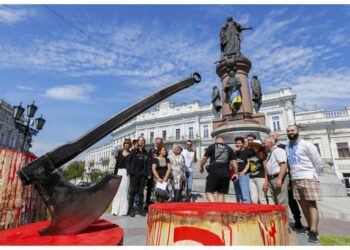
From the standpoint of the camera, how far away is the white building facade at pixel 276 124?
26.5 metres

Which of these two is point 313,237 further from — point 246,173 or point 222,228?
point 222,228

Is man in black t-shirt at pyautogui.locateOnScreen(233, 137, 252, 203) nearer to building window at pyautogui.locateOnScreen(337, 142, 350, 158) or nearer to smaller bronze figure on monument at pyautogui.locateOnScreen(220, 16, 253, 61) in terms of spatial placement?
smaller bronze figure on monument at pyautogui.locateOnScreen(220, 16, 253, 61)

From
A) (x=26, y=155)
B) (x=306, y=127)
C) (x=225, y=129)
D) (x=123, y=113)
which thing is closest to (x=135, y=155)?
(x=26, y=155)

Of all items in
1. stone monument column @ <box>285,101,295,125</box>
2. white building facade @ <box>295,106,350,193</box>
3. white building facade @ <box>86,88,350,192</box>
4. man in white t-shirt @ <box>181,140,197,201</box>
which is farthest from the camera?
stone monument column @ <box>285,101,295,125</box>

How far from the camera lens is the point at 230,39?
10.8 meters

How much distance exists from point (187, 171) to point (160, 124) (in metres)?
38.4

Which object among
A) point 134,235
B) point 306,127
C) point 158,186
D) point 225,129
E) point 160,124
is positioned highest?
point 160,124

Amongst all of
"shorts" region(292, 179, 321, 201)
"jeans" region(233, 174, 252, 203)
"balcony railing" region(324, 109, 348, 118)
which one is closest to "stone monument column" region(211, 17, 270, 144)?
"jeans" region(233, 174, 252, 203)

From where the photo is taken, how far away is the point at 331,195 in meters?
7.54

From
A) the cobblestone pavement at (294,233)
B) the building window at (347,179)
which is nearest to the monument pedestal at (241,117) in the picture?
the cobblestone pavement at (294,233)

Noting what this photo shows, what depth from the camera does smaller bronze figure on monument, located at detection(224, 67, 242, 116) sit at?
9.34m

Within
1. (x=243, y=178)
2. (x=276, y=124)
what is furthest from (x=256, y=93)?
(x=276, y=124)

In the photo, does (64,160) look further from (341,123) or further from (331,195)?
(341,123)

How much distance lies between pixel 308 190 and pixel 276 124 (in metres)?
33.1
